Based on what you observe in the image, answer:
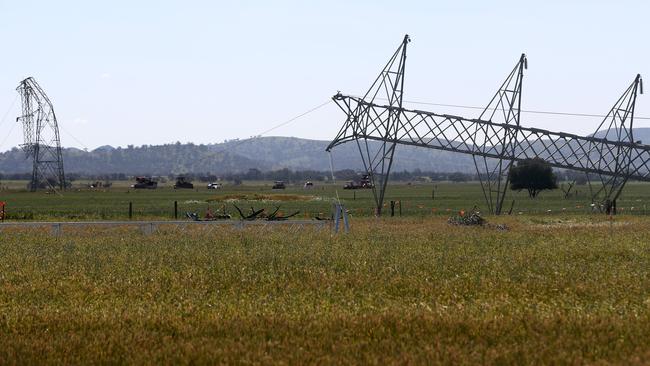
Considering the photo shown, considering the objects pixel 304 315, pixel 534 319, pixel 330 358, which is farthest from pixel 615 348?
pixel 304 315

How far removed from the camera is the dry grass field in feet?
41.6

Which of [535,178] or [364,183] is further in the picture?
[364,183]

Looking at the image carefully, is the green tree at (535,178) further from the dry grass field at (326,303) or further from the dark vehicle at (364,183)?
the dry grass field at (326,303)

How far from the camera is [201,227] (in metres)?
38.9

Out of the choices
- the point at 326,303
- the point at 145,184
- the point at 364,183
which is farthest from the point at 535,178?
the point at 326,303

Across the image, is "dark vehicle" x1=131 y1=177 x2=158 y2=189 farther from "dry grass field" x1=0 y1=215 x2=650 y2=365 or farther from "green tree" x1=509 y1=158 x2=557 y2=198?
"dry grass field" x1=0 y1=215 x2=650 y2=365

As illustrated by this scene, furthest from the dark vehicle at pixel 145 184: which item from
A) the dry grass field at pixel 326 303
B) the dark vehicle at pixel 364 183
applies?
the dry grass field at pixel 326 303

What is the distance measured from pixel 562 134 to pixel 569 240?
30691mm

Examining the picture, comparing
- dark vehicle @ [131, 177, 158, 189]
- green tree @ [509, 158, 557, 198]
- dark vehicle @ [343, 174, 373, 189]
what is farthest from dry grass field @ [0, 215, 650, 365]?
dark vehicle @ [131, 177, 158, 189]

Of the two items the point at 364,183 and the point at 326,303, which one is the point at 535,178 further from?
the point at 326,303

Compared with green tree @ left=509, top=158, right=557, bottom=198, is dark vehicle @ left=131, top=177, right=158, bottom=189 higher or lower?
lower

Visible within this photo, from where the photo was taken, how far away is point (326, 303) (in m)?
16.8

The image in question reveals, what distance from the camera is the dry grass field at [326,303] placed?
12680 millimetres

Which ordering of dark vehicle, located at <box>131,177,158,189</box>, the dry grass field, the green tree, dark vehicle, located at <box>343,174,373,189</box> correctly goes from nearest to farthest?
1. the dry grass field
2. dark vehicle, located at <box>343,174,373,189</box>
3. the green tree
4. dark vehicle, located at <box>131,177,158,189</box>
